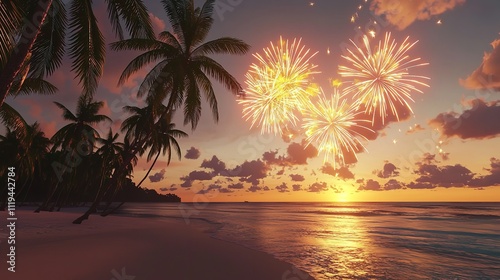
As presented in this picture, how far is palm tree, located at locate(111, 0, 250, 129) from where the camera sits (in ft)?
56.7

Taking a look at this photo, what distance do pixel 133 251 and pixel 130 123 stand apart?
19324mm

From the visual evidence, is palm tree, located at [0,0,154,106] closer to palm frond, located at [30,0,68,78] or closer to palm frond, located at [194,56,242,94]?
palm frond, located at [30,0,68,78]

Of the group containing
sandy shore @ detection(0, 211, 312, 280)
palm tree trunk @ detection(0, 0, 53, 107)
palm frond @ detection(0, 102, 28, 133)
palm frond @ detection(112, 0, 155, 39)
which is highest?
palm frond @ detection(112, 0, 155, 39)

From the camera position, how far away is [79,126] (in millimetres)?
29828

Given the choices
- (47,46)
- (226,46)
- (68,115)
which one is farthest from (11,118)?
(68,115)

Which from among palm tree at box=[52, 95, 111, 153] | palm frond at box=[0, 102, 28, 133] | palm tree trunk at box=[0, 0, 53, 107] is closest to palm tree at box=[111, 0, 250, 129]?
palm frond at box=[0, 102, 28, 133]

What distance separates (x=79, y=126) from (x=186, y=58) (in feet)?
57.3

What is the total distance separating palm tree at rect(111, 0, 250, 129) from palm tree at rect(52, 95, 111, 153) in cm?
1483

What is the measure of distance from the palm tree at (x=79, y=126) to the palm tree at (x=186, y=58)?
14.8 m

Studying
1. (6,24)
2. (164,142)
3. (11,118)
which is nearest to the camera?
(6,24)

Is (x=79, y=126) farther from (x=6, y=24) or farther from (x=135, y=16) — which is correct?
(x=6, y=24)

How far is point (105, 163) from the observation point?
33625 mm

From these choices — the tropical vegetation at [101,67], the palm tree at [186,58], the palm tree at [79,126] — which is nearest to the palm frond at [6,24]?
the tropical vegetation at [101,67]

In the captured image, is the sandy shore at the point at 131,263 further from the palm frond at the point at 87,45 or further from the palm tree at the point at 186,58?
the palm tree at the point at 186,58
